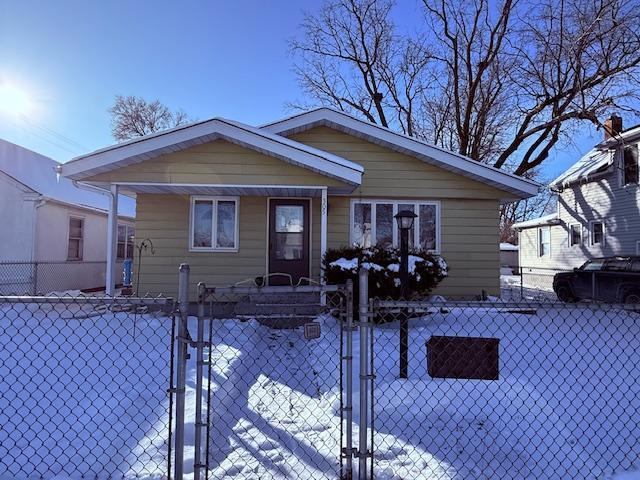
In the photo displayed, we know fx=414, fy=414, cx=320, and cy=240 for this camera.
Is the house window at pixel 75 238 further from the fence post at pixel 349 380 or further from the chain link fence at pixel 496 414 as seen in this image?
the fence post at pixel 349 380

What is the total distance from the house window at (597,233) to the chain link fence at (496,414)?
1324cm

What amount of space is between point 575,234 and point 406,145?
12.7m

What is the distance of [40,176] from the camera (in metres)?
13.7

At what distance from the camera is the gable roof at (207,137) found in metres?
7.94

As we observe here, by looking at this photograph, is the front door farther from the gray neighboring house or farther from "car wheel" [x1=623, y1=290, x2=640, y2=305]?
the gray neighboring house

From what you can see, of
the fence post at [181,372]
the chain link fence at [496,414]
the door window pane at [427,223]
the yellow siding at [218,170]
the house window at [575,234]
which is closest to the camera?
the fence post at [181,372]

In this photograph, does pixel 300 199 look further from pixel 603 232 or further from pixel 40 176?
pixel 603 232

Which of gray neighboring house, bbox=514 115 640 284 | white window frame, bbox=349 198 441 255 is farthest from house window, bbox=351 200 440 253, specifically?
gray neighboring house, bbox=514 115 640 284

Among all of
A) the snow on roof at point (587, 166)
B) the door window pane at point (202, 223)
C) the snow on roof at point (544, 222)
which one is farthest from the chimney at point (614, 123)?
the door window pane at point (202, 223)

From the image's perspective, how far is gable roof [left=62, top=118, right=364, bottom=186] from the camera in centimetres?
794

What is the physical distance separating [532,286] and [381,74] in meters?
13.7

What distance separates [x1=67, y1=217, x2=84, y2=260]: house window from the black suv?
52.7 feet

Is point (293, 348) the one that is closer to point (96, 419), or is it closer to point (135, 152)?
point (96, 419)

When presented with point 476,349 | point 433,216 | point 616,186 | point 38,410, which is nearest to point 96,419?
point 38,410
